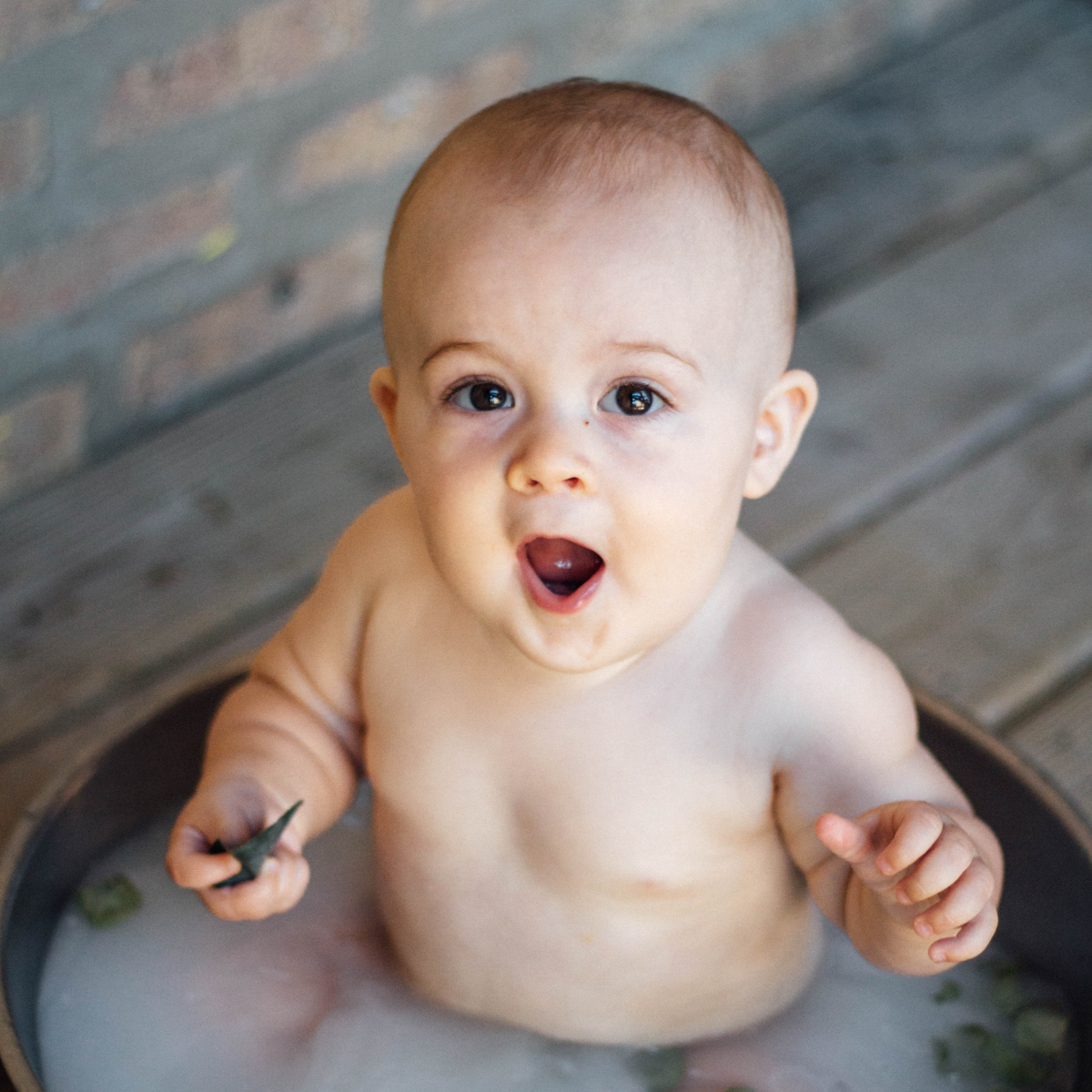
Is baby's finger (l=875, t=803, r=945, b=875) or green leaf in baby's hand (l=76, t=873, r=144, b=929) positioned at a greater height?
baby's finger (l=875, t=803, r=945, b=875)

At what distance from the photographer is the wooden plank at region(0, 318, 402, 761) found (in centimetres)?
116

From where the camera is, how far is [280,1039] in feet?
2.91

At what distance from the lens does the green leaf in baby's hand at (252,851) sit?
2.38 feet

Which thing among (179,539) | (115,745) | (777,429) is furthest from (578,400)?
(179,539)

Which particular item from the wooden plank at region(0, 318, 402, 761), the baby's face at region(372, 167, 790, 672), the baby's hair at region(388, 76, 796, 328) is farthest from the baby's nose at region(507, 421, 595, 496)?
the wooden plank at region(0, 318, 402, 761)

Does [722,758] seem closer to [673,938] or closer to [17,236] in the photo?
[673,938]

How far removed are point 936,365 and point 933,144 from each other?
406mm

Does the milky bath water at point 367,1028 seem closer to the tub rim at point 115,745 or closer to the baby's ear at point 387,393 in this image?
the tub rim at point 115,745

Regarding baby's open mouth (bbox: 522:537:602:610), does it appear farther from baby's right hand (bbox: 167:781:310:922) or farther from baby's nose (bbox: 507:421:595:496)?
baby's right hand (bbox: 167:781:310:922)

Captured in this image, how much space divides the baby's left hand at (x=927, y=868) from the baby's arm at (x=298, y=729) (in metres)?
0.28

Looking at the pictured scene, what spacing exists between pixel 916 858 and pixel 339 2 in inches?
38.1

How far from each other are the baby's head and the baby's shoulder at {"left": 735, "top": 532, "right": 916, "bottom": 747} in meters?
0.07

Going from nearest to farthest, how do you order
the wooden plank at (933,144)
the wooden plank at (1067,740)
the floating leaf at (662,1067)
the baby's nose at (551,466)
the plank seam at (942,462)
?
1. the baby's nose at (551,466)
2. the floating leaf at (662,1067)
3. the wooden plank at (1067,740)
4. the plank seam at (942,462)
5. the wooden plank at (933,144)

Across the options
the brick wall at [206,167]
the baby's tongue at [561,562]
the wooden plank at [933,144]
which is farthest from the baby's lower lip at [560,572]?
the wooden plank at [933,144]
